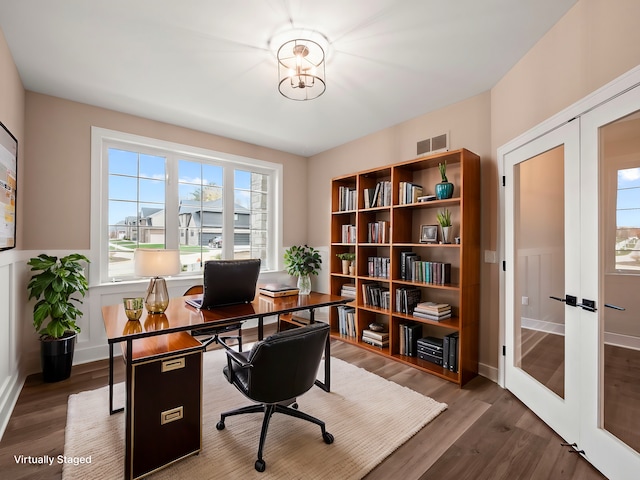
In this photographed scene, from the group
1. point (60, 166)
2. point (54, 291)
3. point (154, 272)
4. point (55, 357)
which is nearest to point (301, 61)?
point (154, 272)

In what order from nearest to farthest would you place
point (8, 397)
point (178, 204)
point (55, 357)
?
point (8, 397)
point (55, 357)
point (178, 204)

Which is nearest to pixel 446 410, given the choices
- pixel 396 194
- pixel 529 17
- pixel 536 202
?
pixel 536 202

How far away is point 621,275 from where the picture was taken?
1.65 meters

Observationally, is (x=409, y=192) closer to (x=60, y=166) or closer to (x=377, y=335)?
(x=377, y=335)

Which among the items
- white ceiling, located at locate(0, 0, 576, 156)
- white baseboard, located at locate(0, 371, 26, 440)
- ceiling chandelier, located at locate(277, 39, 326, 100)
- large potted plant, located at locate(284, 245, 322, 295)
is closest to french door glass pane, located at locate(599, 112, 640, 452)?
white ceiling, located at locate(0, 0, 576, 156)

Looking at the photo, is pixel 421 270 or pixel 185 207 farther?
pixel 185 207

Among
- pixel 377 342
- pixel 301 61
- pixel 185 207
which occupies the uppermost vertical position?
pixel 301 61

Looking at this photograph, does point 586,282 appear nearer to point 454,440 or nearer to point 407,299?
point 454,440

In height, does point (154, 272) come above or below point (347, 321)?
above

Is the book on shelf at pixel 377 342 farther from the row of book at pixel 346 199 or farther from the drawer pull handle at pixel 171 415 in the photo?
the drawer pull handle at pixel 171 415

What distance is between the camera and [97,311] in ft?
10.7

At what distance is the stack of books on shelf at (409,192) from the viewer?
10.8ft

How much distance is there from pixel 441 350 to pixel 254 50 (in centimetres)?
312

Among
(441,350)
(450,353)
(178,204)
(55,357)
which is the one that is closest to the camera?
(55,357)
